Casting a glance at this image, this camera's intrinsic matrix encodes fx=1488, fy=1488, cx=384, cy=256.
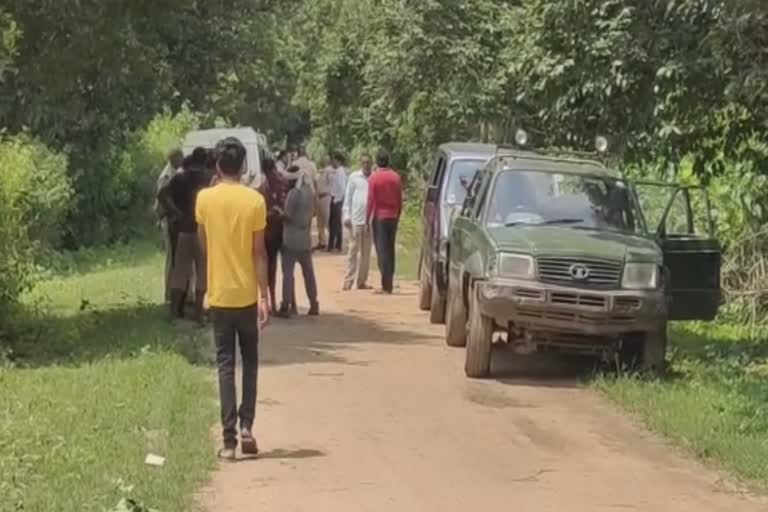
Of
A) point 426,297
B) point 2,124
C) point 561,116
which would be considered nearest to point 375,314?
point 426,297

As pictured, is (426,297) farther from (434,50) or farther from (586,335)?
(434,50)

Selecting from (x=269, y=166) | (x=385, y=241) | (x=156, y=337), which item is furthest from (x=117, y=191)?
(x=156, y=337)

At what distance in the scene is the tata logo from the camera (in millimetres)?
12744

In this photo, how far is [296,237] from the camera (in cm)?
1730

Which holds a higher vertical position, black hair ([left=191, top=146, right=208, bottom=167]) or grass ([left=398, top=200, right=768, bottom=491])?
black hair ([left=191, top=146, right=208, bottom=167])

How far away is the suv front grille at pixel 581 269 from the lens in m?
12.8

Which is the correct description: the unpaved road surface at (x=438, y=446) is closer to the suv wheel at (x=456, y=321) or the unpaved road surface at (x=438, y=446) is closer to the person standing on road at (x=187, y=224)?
the suv wheel at (x=456, y=321)

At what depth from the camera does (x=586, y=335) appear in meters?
13.0

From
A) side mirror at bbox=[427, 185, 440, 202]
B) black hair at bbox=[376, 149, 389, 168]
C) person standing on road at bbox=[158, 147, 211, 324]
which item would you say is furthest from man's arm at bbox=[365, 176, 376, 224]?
person standing on road at bbox=[158, 147, 211, 324]

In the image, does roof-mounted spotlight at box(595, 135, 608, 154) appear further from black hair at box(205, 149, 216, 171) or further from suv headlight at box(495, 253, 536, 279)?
black hair at box(205, 149, 216, 171)

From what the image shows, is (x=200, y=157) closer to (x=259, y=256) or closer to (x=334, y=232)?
(x=259, y=256)

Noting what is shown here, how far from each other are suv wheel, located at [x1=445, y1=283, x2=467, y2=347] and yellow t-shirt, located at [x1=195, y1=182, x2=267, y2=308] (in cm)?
531

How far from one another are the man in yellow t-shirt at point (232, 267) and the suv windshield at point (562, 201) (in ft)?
15.7

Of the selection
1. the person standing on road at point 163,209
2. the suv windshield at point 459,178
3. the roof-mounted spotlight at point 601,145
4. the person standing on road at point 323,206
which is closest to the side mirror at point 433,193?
the suv windshield at point 459,178
